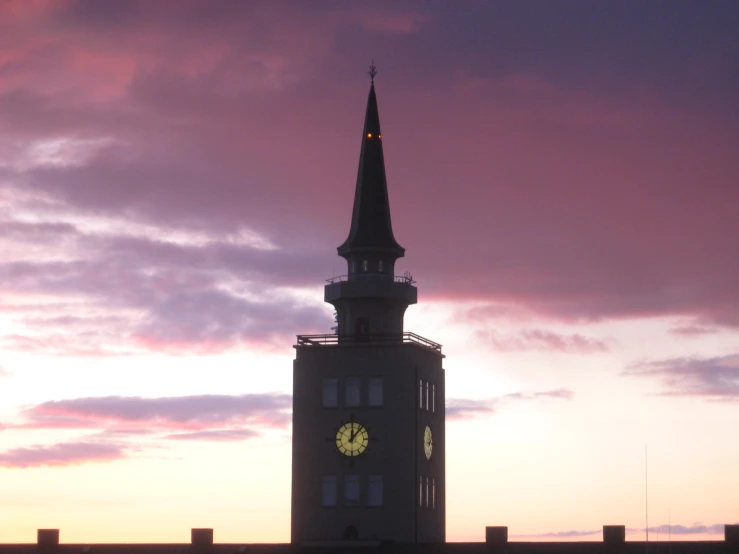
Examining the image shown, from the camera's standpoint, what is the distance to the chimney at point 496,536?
→ 13875 centimetres

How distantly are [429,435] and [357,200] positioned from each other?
2070cm

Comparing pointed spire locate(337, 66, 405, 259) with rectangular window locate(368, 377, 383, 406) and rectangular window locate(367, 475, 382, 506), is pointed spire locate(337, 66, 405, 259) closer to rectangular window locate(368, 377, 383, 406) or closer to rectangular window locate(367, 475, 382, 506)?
rectangular window locate(368, 377, 383, 406)

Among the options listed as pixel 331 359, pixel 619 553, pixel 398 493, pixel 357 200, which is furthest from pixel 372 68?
pixel 619 553

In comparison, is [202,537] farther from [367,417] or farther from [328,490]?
[367,417]

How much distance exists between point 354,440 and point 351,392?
3.89 meters

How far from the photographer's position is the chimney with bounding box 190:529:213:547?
14612 centimetres

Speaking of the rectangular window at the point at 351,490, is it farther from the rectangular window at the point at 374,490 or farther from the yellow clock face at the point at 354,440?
the yellow clock face at the point at 354,440

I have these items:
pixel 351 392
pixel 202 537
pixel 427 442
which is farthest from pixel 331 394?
pixel 202 537

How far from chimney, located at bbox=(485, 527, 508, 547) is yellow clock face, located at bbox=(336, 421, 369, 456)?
15.5 meters

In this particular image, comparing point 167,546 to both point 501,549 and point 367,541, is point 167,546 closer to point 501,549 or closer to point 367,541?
point 367,541

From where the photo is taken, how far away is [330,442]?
15175 cm

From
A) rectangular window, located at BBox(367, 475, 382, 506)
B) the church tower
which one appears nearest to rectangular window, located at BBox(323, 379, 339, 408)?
the church tower

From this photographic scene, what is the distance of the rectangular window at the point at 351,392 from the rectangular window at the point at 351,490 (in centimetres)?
580

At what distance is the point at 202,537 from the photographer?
146375mm
